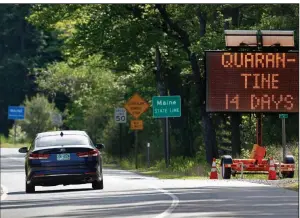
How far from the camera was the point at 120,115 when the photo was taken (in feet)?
155

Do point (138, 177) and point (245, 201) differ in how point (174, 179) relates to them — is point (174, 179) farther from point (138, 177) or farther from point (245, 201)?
point (245, 201)

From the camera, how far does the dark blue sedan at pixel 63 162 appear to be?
28.2 m

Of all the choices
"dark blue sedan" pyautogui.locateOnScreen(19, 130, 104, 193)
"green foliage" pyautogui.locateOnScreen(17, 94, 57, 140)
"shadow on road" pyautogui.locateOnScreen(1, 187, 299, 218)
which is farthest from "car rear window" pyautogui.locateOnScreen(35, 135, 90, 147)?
"green foliage" pyautogui.locateOnScreen(17, 94, 57, 140)

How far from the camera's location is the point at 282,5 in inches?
1432

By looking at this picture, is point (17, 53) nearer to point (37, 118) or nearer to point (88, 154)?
point (37, 118)

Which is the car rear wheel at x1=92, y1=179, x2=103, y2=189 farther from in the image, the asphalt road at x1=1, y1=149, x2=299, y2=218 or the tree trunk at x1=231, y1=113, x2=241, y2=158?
the tree trunk at x1=231, y1=113, x2=241, y2=158

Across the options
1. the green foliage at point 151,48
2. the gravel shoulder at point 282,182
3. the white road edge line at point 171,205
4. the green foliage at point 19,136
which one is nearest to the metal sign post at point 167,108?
the green foliage at point 151,48

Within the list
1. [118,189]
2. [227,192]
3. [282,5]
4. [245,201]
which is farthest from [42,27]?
[245,201]

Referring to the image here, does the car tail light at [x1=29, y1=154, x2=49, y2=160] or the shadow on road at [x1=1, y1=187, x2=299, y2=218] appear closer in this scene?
the shadow on road at [x1=1, y1=187, x2=299, y2=218]

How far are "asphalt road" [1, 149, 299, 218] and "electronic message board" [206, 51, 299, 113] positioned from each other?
5.95ft

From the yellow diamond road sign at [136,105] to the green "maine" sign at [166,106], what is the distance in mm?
4176

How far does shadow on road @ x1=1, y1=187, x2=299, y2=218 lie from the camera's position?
22.5 m

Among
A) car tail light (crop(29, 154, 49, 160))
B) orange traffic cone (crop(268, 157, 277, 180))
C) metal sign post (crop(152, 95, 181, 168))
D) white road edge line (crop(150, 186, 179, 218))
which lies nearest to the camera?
white road edge line (crop(150, 186, 179, 218))

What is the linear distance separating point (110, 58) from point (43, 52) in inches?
350
